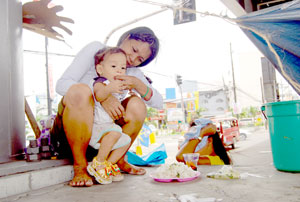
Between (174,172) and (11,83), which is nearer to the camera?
(174,172)

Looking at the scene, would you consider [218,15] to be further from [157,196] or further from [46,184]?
[46,184]

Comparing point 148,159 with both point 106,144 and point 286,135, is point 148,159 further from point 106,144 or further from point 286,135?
point 286,135

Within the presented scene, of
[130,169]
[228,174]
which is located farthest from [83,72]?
[228,174]

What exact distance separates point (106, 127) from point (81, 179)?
0.39 metres

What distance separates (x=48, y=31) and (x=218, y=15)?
7.18 ft

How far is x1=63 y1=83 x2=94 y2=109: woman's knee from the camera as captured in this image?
1687mm

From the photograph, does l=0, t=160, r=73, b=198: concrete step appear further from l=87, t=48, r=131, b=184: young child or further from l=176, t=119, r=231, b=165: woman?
l=176, t=119, r=231, b=165: woman

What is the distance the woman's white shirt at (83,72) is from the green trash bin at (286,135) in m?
1.01

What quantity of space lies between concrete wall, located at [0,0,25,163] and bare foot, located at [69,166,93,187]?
0.57 metres

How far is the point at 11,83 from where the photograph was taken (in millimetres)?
1969

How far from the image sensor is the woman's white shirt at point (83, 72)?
1.87 meters

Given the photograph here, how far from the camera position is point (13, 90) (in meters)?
1.99

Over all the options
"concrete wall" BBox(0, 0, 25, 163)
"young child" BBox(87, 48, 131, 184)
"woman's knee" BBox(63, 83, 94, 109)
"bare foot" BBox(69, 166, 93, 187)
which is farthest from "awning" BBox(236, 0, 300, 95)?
"concrete wall" BBox(0, 0, 25, 163)

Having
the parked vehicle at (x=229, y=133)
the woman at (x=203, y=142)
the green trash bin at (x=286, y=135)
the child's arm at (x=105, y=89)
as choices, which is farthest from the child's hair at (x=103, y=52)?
the parked vehicle at (x=229, y=133)
